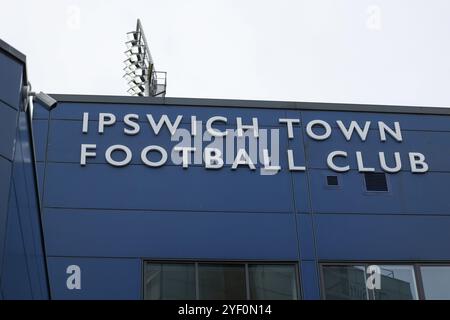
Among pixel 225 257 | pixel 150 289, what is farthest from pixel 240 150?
pixel 150 289

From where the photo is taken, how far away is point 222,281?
18.6 meters

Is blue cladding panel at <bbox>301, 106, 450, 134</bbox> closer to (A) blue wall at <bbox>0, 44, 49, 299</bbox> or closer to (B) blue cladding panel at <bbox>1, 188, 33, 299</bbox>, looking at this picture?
(A) blue wall at <bbox>0, 44, 49, 299</bbox>

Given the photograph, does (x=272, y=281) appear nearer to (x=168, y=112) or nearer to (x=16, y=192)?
(x=168, y=112)

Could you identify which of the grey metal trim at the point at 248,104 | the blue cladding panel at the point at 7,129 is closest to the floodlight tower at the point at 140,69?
the grey metal trim at the point at 248,104

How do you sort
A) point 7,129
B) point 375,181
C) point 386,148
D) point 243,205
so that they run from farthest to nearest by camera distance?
point 386,148
point 375,181
point 243,205
point 7,129

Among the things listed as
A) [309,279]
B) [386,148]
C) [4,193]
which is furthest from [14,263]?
[386,148]

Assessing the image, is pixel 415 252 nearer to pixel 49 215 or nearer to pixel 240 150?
pixel 240 150

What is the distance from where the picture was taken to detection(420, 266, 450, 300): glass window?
19.1 metres

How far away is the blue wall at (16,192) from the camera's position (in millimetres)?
9758

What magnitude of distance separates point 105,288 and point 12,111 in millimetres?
8659

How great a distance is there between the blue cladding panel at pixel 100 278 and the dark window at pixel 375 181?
232 inches

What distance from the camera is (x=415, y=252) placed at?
19406mm

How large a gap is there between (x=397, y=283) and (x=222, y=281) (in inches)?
160
